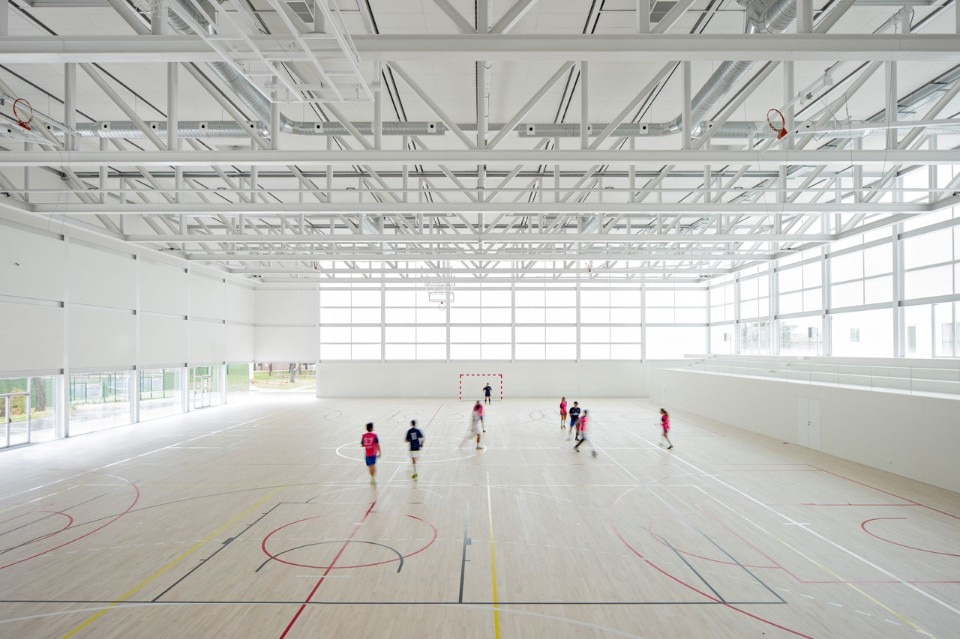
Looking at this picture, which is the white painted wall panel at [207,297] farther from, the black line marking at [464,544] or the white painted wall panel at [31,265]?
the black line marking at [464,544]

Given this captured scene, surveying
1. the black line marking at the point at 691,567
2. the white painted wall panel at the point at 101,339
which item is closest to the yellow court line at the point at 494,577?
the black line marking at the point at 691,567

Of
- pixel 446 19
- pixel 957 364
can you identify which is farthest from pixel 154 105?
pixel 957 364

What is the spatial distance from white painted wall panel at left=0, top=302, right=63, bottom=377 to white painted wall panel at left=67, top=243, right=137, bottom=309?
58.8 inches

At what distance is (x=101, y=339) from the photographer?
73.7 feet

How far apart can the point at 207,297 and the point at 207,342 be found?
9.29ft

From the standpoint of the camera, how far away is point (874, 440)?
15.7 meters

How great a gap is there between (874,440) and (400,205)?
55.0 ft

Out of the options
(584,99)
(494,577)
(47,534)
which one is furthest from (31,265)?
(494,577)

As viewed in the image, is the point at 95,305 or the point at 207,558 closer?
the point at 207,558

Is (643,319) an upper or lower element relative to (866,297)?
lower

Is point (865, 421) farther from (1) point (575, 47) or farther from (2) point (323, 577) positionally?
(2) point (323, 577)

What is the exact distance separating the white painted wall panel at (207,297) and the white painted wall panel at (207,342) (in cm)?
62

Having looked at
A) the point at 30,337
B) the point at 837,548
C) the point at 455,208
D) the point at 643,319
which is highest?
the point at 455,208

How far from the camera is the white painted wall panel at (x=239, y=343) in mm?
33997
